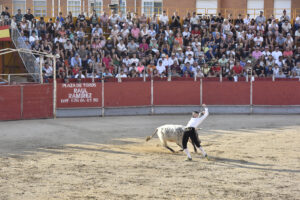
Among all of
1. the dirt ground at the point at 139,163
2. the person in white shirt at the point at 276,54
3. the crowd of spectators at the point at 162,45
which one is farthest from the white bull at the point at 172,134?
the person in white shirt at the point at 276,54

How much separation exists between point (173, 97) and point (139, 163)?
11.1 m

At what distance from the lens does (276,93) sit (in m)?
24.3

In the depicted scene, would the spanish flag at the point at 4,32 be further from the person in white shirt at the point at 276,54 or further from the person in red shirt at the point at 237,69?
the person in white shirt at the point at 276,54

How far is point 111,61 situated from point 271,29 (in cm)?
971

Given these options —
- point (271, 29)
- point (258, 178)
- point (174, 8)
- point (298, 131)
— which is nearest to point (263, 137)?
point (298, 131)

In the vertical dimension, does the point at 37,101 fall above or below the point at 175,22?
below

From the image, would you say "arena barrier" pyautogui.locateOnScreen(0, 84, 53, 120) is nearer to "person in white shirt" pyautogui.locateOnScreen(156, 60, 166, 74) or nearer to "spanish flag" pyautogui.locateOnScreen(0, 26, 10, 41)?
"spanish flag" pyautogui.locateOnScreen(0, 26, 10, 41)

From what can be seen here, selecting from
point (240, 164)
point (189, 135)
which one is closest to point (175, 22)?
point (189, 135)

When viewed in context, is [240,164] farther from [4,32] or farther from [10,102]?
[4,32]

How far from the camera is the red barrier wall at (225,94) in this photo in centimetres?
2427

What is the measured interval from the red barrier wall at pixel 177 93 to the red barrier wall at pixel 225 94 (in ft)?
1.60

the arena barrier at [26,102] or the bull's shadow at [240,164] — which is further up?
the arena barrier at [26,102]

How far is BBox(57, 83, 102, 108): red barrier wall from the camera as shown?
22.9m

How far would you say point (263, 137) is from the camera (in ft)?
57.4
